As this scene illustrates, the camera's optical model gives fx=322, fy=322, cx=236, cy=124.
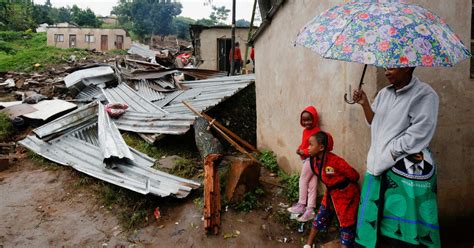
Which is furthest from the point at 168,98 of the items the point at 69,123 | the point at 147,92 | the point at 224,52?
the point at 224,52

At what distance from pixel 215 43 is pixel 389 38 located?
53.1ft

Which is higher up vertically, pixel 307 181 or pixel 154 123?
pixel 154 123

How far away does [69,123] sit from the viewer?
7.37 metres

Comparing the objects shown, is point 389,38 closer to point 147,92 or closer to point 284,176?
point 284,176

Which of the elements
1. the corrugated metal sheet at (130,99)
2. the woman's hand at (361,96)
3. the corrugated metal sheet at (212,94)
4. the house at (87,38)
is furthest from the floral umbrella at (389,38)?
the house at (87,38)

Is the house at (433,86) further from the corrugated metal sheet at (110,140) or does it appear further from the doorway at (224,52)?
the doorway at (224,52)

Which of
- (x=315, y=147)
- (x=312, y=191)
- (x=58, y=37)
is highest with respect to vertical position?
(x=58, y=37)

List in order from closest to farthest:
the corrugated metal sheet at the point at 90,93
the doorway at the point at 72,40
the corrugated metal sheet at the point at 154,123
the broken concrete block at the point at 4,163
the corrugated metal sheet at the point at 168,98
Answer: the broken concrete block at the point at 4,163 < the corrugated metal sheet at the point at 154,123 < the corrugated metal sheet at the point at 168,98 < the corrugated metal sheet at the point at 90,93 < the doorway at the point at 72,40

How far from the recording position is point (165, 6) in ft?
180

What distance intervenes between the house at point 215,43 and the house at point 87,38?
2132 cm

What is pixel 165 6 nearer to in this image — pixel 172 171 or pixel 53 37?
pixel 53 37

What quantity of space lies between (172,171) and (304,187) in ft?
8.93

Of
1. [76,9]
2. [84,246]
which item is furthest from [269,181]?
[76,9]

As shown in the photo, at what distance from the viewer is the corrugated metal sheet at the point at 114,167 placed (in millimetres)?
4848
